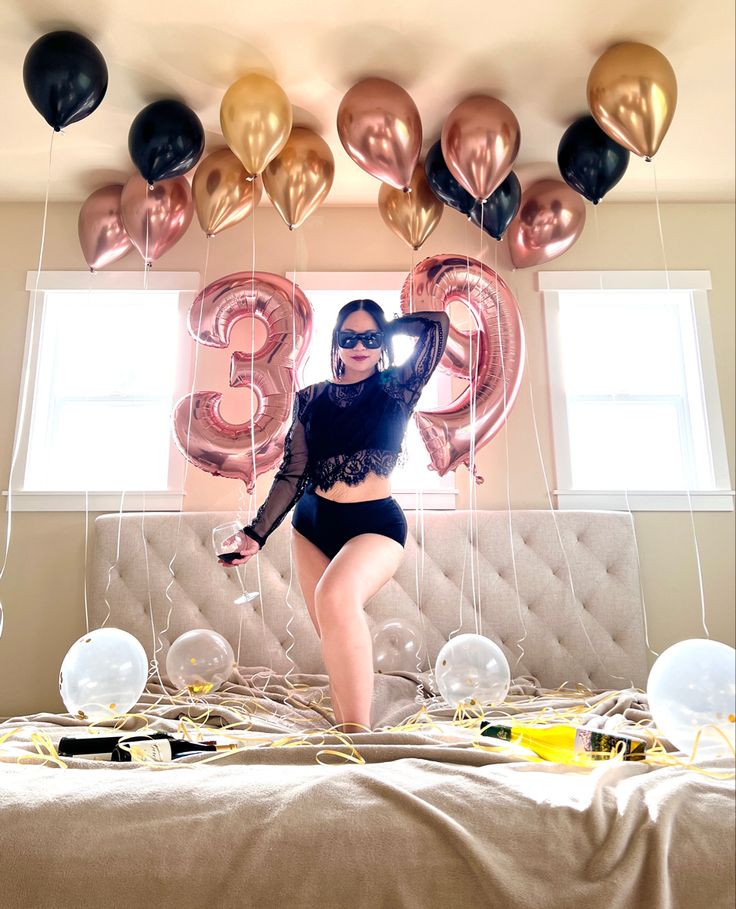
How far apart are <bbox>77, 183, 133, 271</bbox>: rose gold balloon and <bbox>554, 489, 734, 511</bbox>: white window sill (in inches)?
89.8

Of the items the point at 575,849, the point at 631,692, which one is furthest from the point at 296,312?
the point at 575,849

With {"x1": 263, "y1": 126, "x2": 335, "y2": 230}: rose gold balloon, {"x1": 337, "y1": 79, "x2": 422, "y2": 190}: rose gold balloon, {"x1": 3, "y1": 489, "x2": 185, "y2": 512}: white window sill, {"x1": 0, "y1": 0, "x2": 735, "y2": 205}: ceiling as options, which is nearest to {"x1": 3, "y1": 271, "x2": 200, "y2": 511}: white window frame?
{"x1": 3, "y1": 489, "x2": 185, "y2": 512}: white window sill

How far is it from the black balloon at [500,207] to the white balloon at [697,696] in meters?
1.89

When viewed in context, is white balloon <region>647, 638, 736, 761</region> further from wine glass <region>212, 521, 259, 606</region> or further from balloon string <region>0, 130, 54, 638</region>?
balloon string <region>0, 130, 54, 638</region>

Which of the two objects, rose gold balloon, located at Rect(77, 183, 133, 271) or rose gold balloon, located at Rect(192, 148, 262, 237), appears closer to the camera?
rose gold balloon, located at Rect(192, 148, 262, 237)

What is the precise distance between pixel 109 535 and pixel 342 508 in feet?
4.41

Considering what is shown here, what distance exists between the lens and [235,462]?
2.55m

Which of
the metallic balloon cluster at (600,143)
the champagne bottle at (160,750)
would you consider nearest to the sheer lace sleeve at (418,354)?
the metallic balloon cluster at (600,143)

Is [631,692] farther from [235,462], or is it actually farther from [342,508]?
[235,462]

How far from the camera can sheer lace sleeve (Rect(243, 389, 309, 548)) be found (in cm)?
219

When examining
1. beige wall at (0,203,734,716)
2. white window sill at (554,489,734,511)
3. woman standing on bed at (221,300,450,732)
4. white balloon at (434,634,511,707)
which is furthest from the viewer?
white window sill at (554,489,734,511)

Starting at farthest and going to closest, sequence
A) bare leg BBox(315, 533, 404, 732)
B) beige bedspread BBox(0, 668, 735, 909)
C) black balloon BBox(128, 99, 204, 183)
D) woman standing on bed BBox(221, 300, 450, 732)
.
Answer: black balloon BBox(128, 99, 204, 183) < woman standing on bed BBox(221, 300, 450, 732) < bare leg BBox(315, 533, 404, 732) < beige bedspread BBox(0, 668, 735, 909)

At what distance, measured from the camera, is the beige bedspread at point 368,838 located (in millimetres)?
1030

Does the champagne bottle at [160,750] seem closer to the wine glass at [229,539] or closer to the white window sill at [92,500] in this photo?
the wine glass at [229,539]
